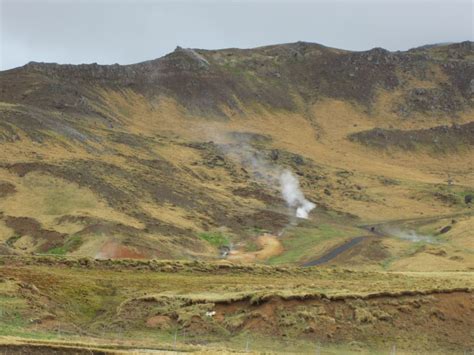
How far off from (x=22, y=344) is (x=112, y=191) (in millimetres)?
69175

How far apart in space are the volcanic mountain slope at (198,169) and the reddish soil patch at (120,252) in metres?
0.23

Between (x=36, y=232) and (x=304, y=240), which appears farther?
(x=304, y=240)

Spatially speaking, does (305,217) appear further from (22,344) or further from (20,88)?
(22,344)

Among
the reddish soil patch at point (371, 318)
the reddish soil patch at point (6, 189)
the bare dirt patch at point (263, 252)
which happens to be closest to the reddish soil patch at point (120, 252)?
the bare dirt patch at point (263, 252)

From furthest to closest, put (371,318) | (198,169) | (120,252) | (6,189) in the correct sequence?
(198,169)
(6,189)
(120,252)
(371,318)

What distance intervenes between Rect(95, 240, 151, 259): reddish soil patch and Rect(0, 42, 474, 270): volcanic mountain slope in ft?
0.76

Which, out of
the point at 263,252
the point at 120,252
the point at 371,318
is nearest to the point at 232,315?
the point at 371,318

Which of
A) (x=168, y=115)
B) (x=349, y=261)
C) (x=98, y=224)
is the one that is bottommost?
(x=349, y=261)

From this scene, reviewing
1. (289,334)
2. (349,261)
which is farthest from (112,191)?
(289,334)

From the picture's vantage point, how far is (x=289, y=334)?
40.6m

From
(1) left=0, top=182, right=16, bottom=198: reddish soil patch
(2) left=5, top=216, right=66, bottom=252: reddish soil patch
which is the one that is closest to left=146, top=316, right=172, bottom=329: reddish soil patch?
(2) left=5, top=216, right=66, bottom=252: reddish soil patch

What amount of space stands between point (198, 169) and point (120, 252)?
58.0 metres

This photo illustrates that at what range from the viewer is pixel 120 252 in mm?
78000

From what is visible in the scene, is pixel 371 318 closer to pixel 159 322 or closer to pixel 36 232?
pixel 159 322
